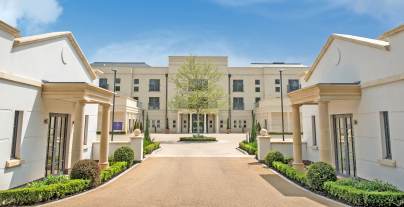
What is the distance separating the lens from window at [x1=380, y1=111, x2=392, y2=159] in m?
9.49

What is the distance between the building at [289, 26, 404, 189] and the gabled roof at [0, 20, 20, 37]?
37.8ft

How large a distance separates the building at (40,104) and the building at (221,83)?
3263cm

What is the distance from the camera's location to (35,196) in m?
7.55

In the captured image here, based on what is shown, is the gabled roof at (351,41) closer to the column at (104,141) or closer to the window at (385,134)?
the window at (385,134)

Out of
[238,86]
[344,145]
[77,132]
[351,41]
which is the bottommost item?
[344,145]

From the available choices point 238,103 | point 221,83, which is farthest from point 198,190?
point 238,103

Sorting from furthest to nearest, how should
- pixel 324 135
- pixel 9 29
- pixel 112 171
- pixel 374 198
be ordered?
pixel 112 171 < pixel 324 135 < pixel 9 29 < pixel 374 198

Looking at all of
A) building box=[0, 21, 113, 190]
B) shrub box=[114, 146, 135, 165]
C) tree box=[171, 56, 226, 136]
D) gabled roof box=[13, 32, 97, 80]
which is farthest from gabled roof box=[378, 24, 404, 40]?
tree box=[171, 56, 226, 136]

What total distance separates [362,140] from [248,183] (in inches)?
204

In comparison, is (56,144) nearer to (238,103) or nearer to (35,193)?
(35,193)

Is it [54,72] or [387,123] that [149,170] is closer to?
[54,72]

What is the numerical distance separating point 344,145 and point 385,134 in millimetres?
2869

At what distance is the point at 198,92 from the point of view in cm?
3228

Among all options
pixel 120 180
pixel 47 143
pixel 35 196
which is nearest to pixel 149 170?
pixel 120 180
